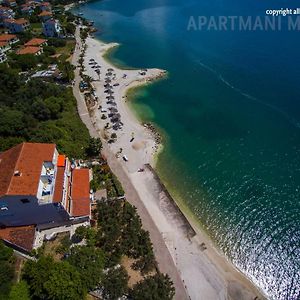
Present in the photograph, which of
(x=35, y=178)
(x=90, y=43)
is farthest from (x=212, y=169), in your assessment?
(x=90, y=43)

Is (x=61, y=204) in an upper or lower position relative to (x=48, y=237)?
upper

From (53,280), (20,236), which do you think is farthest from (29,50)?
(53,280)

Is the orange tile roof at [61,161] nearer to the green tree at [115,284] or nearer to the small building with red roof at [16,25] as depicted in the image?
the green tree at [115,284]

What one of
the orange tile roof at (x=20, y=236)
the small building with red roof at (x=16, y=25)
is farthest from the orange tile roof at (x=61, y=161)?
the small building with red roof at (x=16, y=25)

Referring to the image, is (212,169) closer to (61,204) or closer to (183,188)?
(183,188)

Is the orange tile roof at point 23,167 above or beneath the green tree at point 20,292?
above

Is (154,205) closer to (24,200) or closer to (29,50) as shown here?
(24,200)
